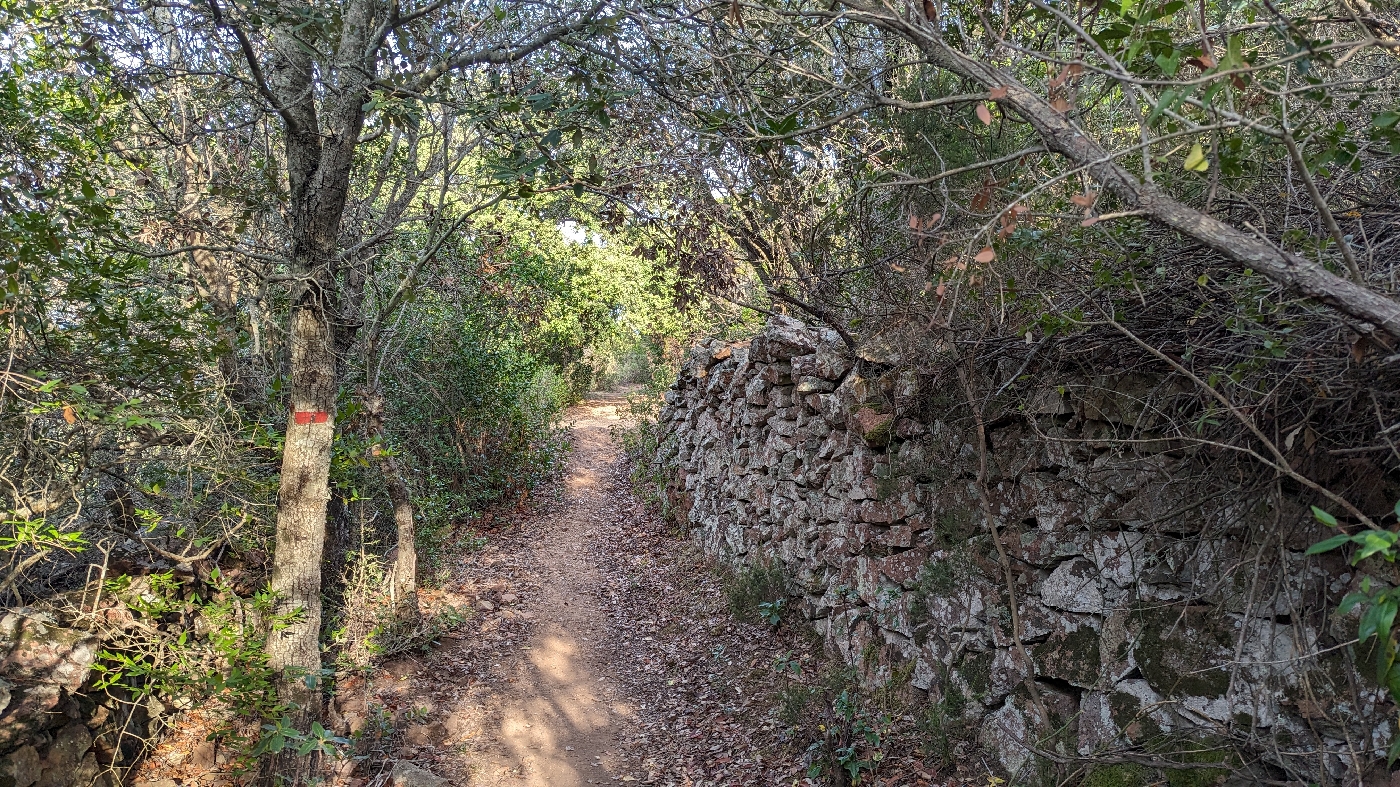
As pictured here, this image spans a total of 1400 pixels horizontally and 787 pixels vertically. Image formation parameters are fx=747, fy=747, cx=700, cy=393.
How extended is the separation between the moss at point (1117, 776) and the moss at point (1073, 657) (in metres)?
0.43

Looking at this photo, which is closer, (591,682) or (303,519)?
(303,519)

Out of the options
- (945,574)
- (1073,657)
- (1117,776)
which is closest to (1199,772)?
(1117,776)

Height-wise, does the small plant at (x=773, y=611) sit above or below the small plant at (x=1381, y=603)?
below

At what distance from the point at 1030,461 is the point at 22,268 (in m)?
6.12

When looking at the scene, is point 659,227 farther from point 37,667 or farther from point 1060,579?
point 37,667

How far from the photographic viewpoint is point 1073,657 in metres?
4.26

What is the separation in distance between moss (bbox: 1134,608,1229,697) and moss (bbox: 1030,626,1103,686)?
28cm

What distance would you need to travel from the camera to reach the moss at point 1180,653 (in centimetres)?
358

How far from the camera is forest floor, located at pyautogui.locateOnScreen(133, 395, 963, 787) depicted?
18.9ft

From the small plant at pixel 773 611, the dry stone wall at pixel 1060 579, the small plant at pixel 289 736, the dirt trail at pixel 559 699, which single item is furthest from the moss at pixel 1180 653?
the small plant at pixel 289 736

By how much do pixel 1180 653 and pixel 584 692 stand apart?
17.1 feet

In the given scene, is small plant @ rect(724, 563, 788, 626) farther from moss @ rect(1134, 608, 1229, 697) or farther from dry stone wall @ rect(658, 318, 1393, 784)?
moss @ rect(1134, 608, 1229, 697)

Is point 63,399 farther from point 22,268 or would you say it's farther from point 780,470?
point 780,470

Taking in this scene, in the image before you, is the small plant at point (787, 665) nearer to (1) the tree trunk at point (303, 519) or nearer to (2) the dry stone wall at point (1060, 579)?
(2) the dry stone wall at point (1060, 579)
